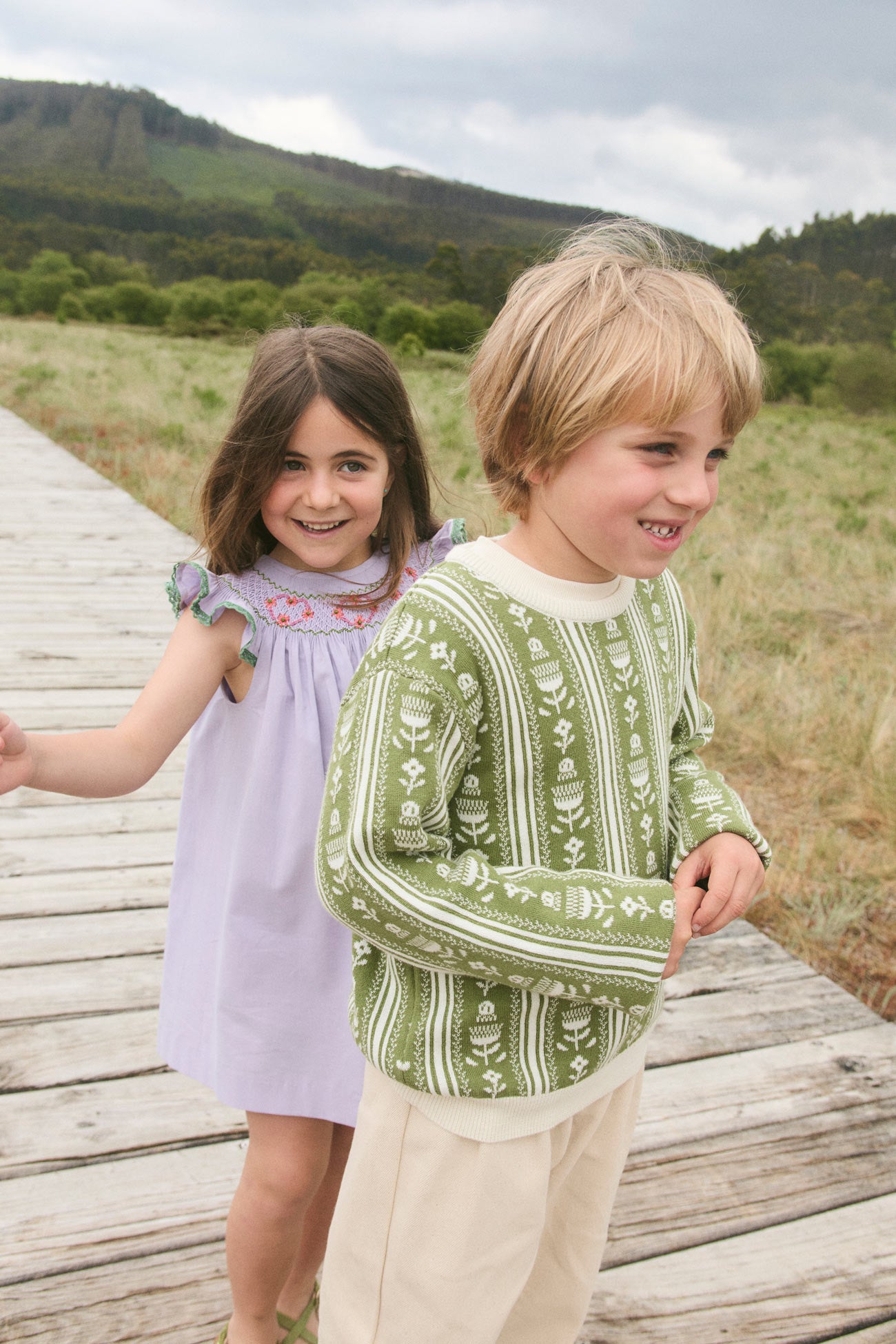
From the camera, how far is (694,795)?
4.02ft

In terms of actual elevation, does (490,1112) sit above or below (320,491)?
below

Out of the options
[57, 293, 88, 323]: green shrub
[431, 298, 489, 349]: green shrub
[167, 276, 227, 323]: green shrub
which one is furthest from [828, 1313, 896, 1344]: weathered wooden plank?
[57, 293, 88, 323]: green shrub

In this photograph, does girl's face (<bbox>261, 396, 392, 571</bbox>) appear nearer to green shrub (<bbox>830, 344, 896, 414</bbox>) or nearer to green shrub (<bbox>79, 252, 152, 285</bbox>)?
green shrub (<bbox>830, 344, 896, 414</bbox>)

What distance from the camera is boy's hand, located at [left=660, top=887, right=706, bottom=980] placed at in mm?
956

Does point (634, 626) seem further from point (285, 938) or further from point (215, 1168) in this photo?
point (215, 1168)

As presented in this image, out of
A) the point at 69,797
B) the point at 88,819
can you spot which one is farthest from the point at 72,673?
the point at 88,819

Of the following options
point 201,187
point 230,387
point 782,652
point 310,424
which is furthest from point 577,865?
point 201,187

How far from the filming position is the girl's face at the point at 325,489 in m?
1.37

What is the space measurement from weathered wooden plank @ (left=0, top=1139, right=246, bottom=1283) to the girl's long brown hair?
42.9 inches

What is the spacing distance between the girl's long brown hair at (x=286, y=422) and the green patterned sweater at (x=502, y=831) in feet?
1.41

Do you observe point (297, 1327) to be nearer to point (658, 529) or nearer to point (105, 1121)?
point (105, 1121)

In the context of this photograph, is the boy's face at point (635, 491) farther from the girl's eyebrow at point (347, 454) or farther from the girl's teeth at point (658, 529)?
the girl's eyebrow at point (347, 454)

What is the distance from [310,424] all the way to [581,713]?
59cm

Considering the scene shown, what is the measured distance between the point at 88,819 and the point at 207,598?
189cm
